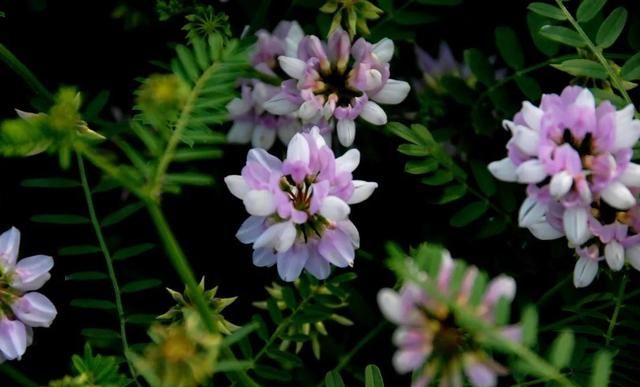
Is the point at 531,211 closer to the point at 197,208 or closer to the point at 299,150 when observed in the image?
the point at 299,150

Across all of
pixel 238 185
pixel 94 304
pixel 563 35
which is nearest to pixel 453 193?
pixel 563 35

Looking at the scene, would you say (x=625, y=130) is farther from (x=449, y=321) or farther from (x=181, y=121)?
(x=181, y=121)

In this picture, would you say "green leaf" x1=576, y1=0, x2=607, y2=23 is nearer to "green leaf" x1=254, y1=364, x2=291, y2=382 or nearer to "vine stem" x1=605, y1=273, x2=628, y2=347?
"vine stem" x1=605, y1=273, x2=628, y2=347

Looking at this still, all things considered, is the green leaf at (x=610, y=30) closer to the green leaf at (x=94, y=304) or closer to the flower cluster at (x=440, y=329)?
the flower cluster at (x=440, y=329)

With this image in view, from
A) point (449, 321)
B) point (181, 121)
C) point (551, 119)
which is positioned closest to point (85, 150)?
point (181, 121)

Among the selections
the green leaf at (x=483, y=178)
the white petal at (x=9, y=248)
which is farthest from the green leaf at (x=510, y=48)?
the white petal at (x=9, y=248)

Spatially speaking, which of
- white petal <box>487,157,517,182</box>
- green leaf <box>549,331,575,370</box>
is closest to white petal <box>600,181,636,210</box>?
white petal <box>487,157,517,182</box>
